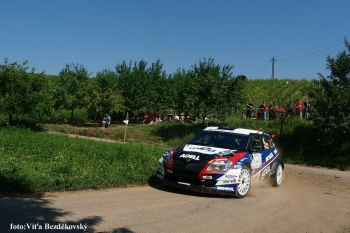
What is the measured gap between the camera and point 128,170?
11430 mm

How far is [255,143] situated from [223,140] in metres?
1.01

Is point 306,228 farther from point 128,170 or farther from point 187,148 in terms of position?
point 128,170

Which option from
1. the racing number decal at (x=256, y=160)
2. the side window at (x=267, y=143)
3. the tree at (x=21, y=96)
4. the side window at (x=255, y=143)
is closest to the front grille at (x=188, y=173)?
the racing number decal at (x=256, y=160)

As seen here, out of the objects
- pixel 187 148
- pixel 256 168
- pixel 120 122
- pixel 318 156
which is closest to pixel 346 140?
pixel 318 156

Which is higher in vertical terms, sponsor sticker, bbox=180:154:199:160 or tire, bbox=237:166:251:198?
sponsor sticker, bbox=180:154:199:160

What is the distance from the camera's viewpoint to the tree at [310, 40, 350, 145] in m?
19.2

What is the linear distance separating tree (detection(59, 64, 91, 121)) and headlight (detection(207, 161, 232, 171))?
1103 inches

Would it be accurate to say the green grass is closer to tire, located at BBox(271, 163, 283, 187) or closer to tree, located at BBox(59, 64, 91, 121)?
tire, located at BBox(271, 163, 283, 187)

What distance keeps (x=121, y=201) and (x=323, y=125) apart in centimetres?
1393

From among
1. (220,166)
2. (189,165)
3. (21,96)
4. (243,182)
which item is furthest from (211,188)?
(21,96)

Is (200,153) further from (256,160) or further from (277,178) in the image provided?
(277,178)

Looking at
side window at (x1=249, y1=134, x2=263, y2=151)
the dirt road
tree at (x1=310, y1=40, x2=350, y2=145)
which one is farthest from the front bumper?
tree at (x1=310, y1=40, x2=350, y2=145)

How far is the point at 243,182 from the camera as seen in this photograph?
1034 centimetres

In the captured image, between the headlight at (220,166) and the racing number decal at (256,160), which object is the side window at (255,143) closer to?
the racing number decal at (256,160)
